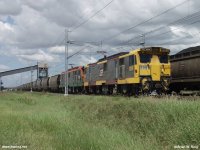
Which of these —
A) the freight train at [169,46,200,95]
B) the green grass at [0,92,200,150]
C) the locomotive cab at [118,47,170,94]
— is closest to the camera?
the green grass at [0,92,200,150]

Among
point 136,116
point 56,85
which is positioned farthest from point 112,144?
point 56,85

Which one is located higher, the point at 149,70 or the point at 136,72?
the point at 149,70

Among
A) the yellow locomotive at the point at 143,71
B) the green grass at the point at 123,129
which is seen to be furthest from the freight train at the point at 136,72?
the green grass at the point at 123,129

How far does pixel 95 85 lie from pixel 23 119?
80.6 feet

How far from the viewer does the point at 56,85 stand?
2699 inches

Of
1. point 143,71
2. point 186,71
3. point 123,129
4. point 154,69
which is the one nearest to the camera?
point 123,129

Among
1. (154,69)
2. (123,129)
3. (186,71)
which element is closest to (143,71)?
(154,69)

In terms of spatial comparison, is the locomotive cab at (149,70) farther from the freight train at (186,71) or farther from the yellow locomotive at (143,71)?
the freight train at (186,71)

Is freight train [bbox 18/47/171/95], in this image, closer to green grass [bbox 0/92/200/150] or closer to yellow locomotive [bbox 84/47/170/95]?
yellow locomotive [bbox 84/47/170/95]

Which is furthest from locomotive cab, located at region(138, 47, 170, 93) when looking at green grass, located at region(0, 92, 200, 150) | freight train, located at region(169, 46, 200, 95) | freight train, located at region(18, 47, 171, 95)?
green grass, located at region(0, 92, 200, 150)

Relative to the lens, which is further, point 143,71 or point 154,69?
point 154,69

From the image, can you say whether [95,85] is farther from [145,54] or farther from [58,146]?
[58,146]

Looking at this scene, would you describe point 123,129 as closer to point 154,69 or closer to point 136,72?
point 136,72

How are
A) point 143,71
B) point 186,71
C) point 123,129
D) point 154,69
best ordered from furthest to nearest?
point 154,69 < point 143,71 < point 186,71 < point 123,129
